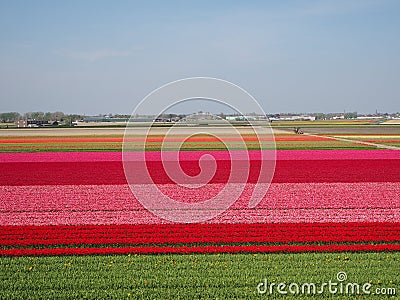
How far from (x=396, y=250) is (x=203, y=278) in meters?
4.51

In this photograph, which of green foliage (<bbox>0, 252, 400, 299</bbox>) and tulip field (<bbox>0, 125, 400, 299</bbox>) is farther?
tulip field (<bbox>0, 125, 400, 299</bbox>)

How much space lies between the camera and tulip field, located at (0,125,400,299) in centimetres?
912

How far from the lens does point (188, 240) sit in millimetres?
11703

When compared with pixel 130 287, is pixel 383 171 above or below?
above

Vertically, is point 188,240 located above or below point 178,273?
above

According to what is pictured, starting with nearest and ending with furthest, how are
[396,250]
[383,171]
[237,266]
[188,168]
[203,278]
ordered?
1. [203,278]
2. [237,266]
3. [396,250]
4. [383,171]
5. [188,168]

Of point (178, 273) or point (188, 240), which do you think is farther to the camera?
point (188, 240)

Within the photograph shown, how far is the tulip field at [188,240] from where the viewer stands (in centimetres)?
912

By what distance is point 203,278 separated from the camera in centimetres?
930

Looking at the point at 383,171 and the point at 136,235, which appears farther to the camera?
the point at 383,171

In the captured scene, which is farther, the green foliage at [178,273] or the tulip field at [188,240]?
the tulip field at [188,240]

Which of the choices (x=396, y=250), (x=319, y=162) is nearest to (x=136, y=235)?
(x=396, y=250)

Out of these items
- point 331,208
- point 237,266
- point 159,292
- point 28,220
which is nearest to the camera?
point 159,292

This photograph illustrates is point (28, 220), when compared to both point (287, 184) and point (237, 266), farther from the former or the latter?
point (287, 184)
